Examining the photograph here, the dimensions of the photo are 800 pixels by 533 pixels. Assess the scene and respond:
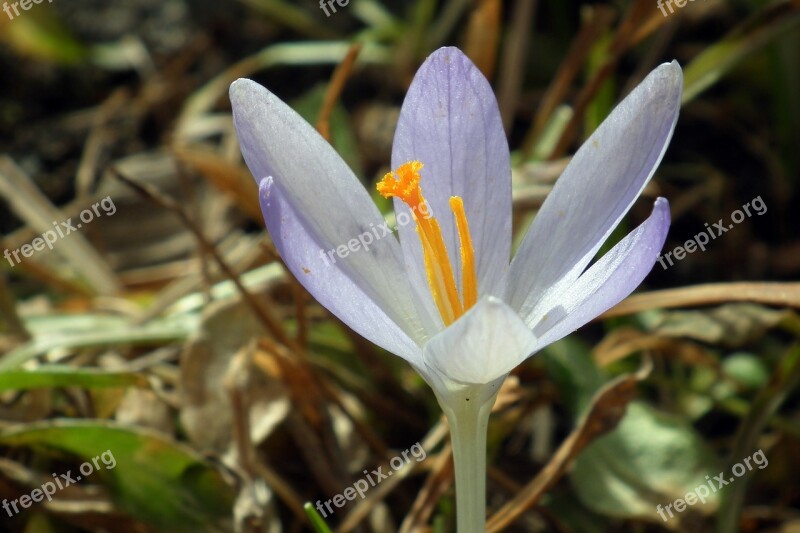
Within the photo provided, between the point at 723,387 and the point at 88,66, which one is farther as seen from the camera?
the point at 88,66

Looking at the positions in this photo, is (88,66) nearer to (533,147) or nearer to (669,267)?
(533,147)

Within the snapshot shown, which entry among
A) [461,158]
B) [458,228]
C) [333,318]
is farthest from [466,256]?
[333,318]

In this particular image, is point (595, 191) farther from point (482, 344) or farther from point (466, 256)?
point (482, 344)

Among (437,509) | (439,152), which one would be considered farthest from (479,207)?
(437,509)

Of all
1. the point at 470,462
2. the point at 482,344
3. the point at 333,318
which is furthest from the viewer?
the point at 333,318

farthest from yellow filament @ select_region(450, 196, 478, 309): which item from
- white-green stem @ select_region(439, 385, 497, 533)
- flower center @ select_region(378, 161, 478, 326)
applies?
white-green stem @ select_region(439, 385, 497, 533)

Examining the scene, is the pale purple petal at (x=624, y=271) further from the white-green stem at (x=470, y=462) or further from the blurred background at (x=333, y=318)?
the blurred background at (x=333, y=318)
